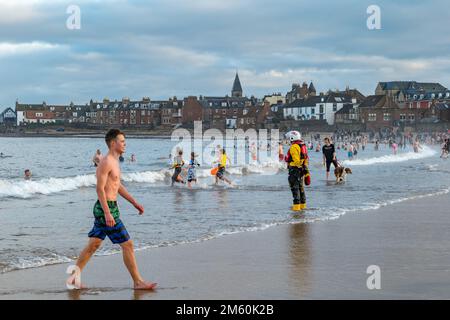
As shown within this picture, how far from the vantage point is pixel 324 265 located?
8344 mm

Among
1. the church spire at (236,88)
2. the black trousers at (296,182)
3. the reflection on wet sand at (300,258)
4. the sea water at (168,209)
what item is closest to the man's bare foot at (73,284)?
the sea water at (168,209)

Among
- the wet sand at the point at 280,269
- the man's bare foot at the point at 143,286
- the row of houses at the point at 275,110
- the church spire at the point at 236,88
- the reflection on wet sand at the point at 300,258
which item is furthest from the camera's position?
the church spire at the point at 236,88

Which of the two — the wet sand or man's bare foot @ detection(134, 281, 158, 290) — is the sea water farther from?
man's bare foot @ detection(134, 281, 158, 290)

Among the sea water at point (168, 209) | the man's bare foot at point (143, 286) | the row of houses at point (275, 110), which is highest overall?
the row of houses at point (275, 110)

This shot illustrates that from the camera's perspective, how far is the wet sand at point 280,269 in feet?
22.5

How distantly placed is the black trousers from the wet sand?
2.69m

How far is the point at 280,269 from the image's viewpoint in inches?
318

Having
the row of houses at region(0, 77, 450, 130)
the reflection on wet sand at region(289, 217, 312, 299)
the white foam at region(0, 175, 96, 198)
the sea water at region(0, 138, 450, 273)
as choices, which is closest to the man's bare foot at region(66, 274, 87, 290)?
the sea water at region(0, 138, 450, 273)

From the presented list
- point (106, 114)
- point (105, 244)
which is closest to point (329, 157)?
point (105, 244)

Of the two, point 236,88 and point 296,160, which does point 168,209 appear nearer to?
point 296,160

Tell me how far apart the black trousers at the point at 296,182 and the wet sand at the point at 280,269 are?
269 centimetres

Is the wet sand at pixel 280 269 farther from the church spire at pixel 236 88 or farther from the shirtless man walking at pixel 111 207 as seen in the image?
the church spire at pixel 236 88

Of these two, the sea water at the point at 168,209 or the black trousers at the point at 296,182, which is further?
the black trousers at the point at 296,182

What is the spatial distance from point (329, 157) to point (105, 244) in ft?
48.0
